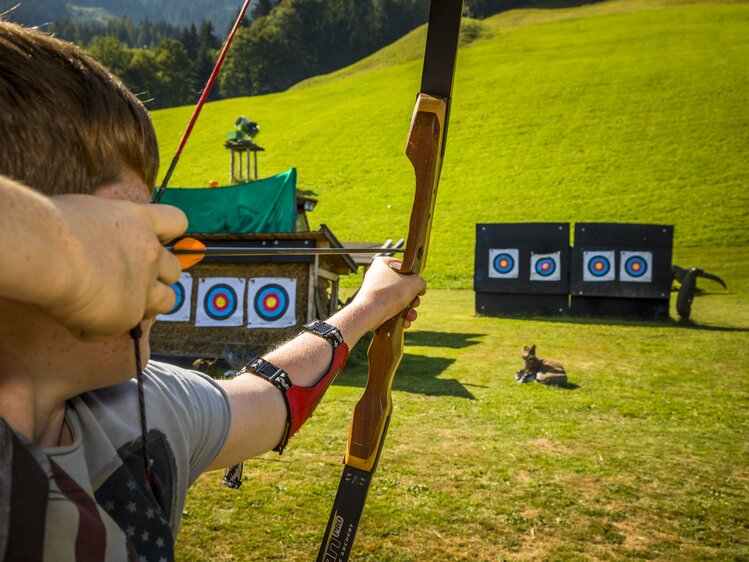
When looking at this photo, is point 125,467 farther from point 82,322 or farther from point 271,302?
point 271,302

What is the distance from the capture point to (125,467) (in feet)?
2.17

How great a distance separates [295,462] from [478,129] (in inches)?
884

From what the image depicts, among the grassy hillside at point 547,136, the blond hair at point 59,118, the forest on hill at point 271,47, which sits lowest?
the blond hair at point 59,118

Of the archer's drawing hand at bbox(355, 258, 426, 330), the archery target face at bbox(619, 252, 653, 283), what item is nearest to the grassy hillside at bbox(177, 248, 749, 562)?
the archer's drawing hand at bbox(355, 258, 426, 330)

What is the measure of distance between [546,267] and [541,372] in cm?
467

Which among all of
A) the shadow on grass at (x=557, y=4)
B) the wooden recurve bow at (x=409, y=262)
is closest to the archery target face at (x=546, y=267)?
the wooden recurve bow at (x=409, y=262)

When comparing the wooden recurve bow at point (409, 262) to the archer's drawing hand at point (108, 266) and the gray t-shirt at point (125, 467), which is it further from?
the archer's drawing hand at point (108, 266)

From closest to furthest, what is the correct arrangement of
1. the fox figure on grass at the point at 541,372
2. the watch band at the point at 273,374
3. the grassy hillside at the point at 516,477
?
the watch band at the point at 273,374, the grassy hillside at the point at 516,477, the fox figure on grass at the point at 541,372

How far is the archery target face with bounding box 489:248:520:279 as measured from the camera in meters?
8.77

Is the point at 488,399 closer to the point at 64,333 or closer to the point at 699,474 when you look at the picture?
the point at 699,474

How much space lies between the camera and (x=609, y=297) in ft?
27.3

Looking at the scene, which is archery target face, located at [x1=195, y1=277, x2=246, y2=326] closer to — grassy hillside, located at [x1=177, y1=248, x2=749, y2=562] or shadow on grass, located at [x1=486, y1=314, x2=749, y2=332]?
grassy hillside, located at [x1=177, y1=248, x2=749, y2=562]

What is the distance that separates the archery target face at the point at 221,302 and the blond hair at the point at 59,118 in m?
4.42

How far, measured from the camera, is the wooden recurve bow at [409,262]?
1231 mm
